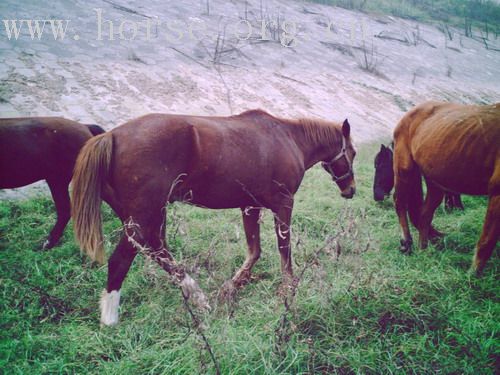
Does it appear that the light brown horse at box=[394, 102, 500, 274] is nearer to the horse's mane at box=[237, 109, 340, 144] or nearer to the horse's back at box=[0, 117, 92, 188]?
the horse's mane at box=[237, 109, 340, 144]

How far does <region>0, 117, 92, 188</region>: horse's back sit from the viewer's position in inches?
157

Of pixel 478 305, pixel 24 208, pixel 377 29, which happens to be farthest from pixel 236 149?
pixel 377 29

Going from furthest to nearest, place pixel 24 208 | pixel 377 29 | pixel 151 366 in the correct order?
pixel 377 29 → pixel 24 208 → pixel 151 366

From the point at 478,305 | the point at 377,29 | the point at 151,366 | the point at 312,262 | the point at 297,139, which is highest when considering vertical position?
the point at 377,29

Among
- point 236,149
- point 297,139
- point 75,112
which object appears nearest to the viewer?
point 236,149

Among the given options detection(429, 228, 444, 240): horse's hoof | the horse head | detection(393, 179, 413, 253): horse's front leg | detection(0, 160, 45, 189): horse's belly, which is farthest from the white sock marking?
detection(429, 228, 444, 240): horse's hoof

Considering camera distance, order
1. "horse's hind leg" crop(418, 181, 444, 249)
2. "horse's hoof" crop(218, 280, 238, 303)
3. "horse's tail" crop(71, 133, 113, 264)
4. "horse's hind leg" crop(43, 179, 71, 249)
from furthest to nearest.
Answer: "horse's hind leg" crop(418, 181, 444, 249) → "horse's hind leg" crop(43, 179, 71, 249) → "horse's tail" crop(71, 133, 113, 264) → "horse's hoof" crop(218, 280, 238, 303)

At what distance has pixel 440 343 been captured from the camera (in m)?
2.56

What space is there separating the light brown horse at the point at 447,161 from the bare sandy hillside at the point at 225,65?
203 inches

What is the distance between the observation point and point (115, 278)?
2996 millimetres

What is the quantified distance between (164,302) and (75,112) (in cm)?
504

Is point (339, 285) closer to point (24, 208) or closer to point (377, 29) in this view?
point (24, 208)

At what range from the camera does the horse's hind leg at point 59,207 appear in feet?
14.2

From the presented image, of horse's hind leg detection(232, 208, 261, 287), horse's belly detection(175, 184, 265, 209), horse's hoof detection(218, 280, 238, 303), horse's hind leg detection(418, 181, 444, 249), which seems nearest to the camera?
horse's hoof detection(218, 280, 238, 303)
